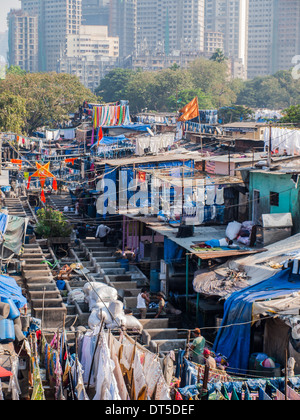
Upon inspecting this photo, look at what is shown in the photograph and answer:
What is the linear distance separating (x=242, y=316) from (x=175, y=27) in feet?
517

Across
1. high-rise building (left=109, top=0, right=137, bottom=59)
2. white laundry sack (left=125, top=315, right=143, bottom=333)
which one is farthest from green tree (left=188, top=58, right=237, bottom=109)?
high-rise building (left=109, top=0, right=137, bottom=59)

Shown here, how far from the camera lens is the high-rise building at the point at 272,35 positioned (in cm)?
14625

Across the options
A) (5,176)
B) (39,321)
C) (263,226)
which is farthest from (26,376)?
(5,176)

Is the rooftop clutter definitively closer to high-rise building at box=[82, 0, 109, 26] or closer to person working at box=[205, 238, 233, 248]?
person working at box=[205, 238, 233, 248]

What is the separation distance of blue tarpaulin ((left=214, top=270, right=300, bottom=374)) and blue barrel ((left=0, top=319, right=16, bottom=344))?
387 cm

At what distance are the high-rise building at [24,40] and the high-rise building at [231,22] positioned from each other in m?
43.4

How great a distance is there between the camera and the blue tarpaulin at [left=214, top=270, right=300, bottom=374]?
12.4m

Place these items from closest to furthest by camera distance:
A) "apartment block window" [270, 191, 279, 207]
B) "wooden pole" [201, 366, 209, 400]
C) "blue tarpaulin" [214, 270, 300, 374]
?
"wooden pole" [201, 366, 209, 400] < "blue tarpaulin" [214, 270, 300, 374] < "apartment block window" [270, 191, 279, 207]

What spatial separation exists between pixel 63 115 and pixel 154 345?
147 ft

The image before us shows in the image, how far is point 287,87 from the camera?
94938 millimetres

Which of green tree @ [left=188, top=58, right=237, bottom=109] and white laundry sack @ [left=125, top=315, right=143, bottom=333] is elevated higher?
green tree @ [left=188, top=58, right=237, bottom=109]

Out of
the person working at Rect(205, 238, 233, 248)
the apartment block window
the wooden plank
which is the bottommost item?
the wooden plank

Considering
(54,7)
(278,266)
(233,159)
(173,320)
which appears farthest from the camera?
(54,7)

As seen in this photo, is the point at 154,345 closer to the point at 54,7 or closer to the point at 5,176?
the point at 5,176
